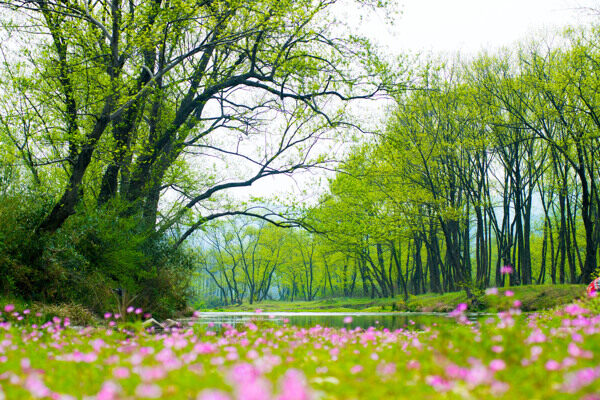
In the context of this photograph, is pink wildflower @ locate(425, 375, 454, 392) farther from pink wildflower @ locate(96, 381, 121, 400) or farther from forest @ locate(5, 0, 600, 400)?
pink wildflower @ locate(96, 381, 121, 400)

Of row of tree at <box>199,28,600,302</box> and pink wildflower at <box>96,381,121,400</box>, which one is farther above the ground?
row of tree at <box>199,28,600,302</box>

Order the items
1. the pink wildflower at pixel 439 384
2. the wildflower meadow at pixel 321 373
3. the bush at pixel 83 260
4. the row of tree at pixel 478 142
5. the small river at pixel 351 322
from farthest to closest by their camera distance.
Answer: the row of tree at pixel 478 142 → the small river at pixel 351 322 → the bush at pixel 83 260 → the pink wildflower at pixel 439 384 → the wildflower meadow at pixel 321 373

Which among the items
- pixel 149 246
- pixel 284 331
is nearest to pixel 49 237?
pixel 149 246

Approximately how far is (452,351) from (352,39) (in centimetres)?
1308

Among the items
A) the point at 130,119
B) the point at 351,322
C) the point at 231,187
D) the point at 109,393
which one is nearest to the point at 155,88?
the point at 130,119

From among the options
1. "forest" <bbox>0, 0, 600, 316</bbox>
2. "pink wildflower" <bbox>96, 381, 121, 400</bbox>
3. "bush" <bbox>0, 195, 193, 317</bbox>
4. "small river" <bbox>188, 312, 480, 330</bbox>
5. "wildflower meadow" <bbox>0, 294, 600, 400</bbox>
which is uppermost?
"forest" <bbox>0, 0, 600, 316</bbox>

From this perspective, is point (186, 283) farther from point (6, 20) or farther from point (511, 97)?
point (511, 97)

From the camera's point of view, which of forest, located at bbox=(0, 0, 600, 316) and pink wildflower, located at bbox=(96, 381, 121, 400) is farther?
forest, located at bbox=(0, 0, 600, 316)

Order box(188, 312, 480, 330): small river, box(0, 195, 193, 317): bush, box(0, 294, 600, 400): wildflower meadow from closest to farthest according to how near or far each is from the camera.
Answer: box(0, 294, 600, 400): wildflower meadow
box(0, 195, 193, 317): bush
box(188, 312, 480, 330): small river

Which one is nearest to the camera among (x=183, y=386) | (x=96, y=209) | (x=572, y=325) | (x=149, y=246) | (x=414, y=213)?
(x=183, y=386)

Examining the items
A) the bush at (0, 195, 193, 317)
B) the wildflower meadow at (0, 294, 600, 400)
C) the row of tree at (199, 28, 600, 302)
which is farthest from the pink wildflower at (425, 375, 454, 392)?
the row of tree at (199, 28, 600, 302)

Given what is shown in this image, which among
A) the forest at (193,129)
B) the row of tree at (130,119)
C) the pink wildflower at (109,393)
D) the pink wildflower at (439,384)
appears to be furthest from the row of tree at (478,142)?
the pink wildflower at (109,393)

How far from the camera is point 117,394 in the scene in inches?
93.3

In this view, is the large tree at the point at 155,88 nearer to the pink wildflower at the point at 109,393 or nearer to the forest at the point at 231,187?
the forest at the point at 231,187
